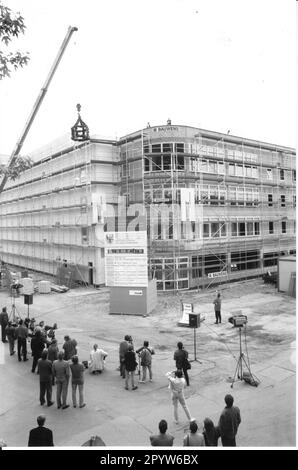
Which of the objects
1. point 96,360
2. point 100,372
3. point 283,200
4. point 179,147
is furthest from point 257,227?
point 96,360

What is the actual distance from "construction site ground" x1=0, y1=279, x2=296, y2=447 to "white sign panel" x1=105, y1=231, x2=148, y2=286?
1758mm

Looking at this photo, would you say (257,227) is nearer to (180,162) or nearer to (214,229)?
(214,229)

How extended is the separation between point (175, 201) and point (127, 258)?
341 inches

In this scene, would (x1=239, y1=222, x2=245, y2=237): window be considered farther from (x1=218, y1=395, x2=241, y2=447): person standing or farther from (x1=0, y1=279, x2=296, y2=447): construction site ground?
(x1=218, y1=395, x2=241, y2=447): person standing

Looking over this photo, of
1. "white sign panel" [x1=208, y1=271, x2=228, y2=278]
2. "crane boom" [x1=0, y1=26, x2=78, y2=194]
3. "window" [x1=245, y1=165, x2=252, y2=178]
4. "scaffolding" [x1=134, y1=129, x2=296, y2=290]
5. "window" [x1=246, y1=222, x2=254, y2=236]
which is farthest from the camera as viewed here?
"window" [x1=245, y1=165, x2=252, y2=178]

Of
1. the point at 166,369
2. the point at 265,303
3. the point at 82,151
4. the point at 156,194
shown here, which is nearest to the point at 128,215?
the point at 156,194

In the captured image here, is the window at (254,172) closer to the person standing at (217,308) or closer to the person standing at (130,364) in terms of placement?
the person standing at (217,308)

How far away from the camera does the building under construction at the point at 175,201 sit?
2327 cm

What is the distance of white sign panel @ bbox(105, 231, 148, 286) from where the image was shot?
1497 cm

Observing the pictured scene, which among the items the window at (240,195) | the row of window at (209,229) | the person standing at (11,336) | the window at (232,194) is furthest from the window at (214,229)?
the person standing at (11,336)

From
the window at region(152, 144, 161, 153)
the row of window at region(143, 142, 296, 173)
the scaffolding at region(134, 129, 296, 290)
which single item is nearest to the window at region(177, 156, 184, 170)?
the scaffolding at region(134, 129, 296, 290)
